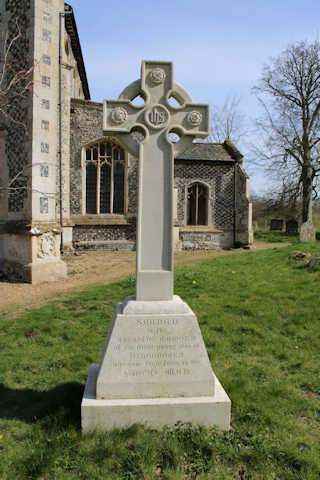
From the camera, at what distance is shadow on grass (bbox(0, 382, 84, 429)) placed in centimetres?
299

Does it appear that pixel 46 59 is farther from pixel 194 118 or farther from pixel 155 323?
pixel 155 323

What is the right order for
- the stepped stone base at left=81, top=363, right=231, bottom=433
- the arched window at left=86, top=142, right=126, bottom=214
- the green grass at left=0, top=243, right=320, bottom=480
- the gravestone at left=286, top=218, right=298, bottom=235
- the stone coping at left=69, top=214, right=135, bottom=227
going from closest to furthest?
the green grass at left=0, top=243, right=320, bottom=480, the stepped stone base at left=81, top=363, right=231, bottom=433, the stone coping at left=69, top=214, right=135, bottom=227, the arched window at left=86, top=142, right=126, bottom=214, the gravestone at left=286, top=218, right=298, bottom=235

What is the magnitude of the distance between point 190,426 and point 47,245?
8.04 m

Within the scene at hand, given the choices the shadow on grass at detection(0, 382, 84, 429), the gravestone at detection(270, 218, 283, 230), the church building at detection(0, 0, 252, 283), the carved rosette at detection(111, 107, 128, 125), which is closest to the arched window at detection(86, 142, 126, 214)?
the church building at detection(0, 0, 252, 283)

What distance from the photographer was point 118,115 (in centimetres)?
304

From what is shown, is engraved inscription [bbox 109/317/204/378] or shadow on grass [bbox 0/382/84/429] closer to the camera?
engraved inscription [bbox 109/317/204/378]

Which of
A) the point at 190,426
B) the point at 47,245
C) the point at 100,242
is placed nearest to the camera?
the point at 190,426

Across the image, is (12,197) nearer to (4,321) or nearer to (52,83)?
(52,83)

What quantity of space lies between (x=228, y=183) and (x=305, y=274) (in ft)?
36.3

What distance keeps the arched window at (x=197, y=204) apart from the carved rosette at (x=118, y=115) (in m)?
15.1

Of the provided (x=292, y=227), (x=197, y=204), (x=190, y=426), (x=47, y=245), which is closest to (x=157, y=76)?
(x=190, y=426)

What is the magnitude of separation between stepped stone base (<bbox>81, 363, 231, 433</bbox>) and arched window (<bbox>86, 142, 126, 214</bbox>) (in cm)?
1369

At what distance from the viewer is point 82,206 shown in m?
15.6

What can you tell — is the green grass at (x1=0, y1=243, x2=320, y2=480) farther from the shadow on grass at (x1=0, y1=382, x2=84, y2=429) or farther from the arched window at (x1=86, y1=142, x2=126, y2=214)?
the arched window at (x1=86, y1=142, x2=126, y2=214)
